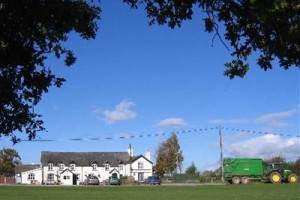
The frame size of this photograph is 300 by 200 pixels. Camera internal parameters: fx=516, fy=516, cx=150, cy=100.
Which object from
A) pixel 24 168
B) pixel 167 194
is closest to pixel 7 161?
pixel 24 168

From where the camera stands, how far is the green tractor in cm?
5909

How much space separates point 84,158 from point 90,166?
2.75 m

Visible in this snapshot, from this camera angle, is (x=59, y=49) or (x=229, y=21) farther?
(x=59, y=49)

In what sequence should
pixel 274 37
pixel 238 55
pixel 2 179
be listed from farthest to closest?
1. pixel 2 179
2. pixel 238 55
3. pixel 274 37

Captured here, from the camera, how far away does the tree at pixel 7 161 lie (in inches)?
5394

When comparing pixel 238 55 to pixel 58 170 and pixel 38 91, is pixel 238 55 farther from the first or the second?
pixel 58 170

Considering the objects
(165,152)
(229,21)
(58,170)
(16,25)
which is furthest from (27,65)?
(58,170)

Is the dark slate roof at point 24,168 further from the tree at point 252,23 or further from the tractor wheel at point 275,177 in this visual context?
the tree at point 252,23

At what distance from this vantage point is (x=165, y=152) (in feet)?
334

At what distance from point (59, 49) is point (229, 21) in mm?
4149

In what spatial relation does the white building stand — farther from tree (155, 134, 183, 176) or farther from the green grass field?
the green grass field

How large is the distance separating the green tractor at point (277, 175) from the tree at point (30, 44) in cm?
5245

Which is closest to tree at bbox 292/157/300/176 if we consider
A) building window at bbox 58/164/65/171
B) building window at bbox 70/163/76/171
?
building window at bbox 70/163/76/171

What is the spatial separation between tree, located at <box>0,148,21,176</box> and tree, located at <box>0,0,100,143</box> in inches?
5241
